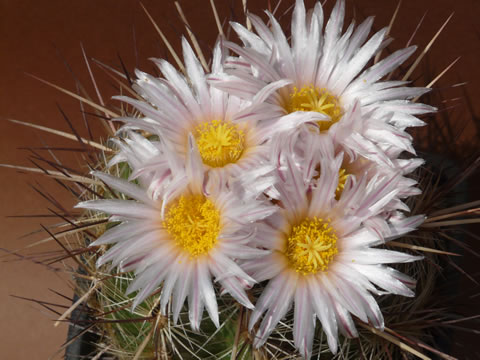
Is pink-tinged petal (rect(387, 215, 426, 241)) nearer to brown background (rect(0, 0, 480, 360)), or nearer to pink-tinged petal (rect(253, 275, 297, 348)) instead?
pink-tinged petal (rect(253, 275, 297, 348))

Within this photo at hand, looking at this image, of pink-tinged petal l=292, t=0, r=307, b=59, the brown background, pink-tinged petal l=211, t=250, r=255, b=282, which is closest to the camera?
pink-tinged petal l=211, t=250, r=255, b=282

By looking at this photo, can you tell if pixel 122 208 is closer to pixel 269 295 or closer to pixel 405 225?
pixel 269 295

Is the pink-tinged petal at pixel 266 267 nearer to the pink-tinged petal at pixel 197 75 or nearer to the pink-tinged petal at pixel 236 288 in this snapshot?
the pink-tinged petal at pixel 236 288

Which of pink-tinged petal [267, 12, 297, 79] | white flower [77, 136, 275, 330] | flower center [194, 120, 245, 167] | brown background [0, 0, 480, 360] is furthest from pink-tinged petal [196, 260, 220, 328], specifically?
brown background [0, 0, 480, 360]

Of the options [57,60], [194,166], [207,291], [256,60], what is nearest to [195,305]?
[207,291]

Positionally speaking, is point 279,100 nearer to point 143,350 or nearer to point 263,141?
point 263,141

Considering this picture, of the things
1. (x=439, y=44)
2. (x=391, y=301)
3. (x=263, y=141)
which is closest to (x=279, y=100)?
(x=263, y=141)
